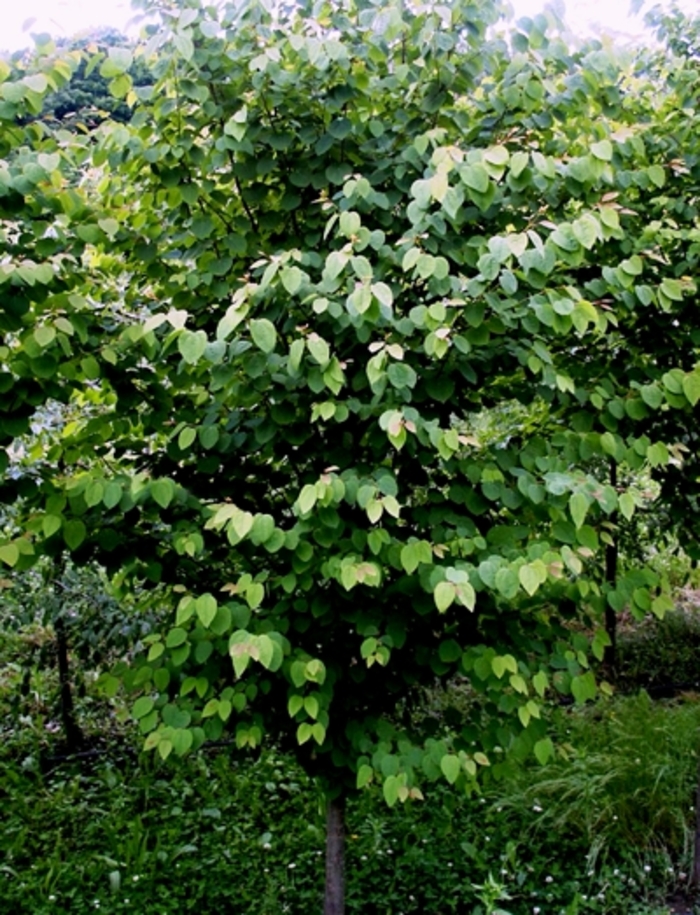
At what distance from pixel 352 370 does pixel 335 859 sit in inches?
58.3

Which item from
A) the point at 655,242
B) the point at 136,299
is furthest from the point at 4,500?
the point at 655,242

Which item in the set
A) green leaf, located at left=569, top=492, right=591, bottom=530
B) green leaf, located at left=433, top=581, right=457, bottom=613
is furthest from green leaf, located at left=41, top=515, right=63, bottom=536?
green leaf, located at left=569, top=492, right=591, bottom=530

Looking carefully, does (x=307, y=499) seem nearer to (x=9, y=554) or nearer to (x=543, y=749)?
(x=9, y=554)

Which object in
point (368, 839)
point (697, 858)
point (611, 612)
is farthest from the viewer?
point (611, 612)

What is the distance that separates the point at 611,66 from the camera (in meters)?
1.91

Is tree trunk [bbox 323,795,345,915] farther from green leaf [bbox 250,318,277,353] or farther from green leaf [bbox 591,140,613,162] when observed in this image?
green leaf [bbox 591,140,613,162]

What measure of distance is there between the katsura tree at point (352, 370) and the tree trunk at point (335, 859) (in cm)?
21

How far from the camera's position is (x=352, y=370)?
6.64 ft

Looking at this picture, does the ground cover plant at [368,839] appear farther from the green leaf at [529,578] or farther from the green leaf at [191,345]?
the green leaf at [191,345]

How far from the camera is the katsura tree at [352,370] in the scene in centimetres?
170

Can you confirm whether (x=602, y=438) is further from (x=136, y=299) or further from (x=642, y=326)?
(x=136, y=299)

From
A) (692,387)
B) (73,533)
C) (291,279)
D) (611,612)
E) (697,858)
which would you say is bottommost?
(697,858)

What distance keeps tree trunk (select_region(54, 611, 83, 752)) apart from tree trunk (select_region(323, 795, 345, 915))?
1.92 metres

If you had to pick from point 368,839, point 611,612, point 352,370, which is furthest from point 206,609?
point 611,612
